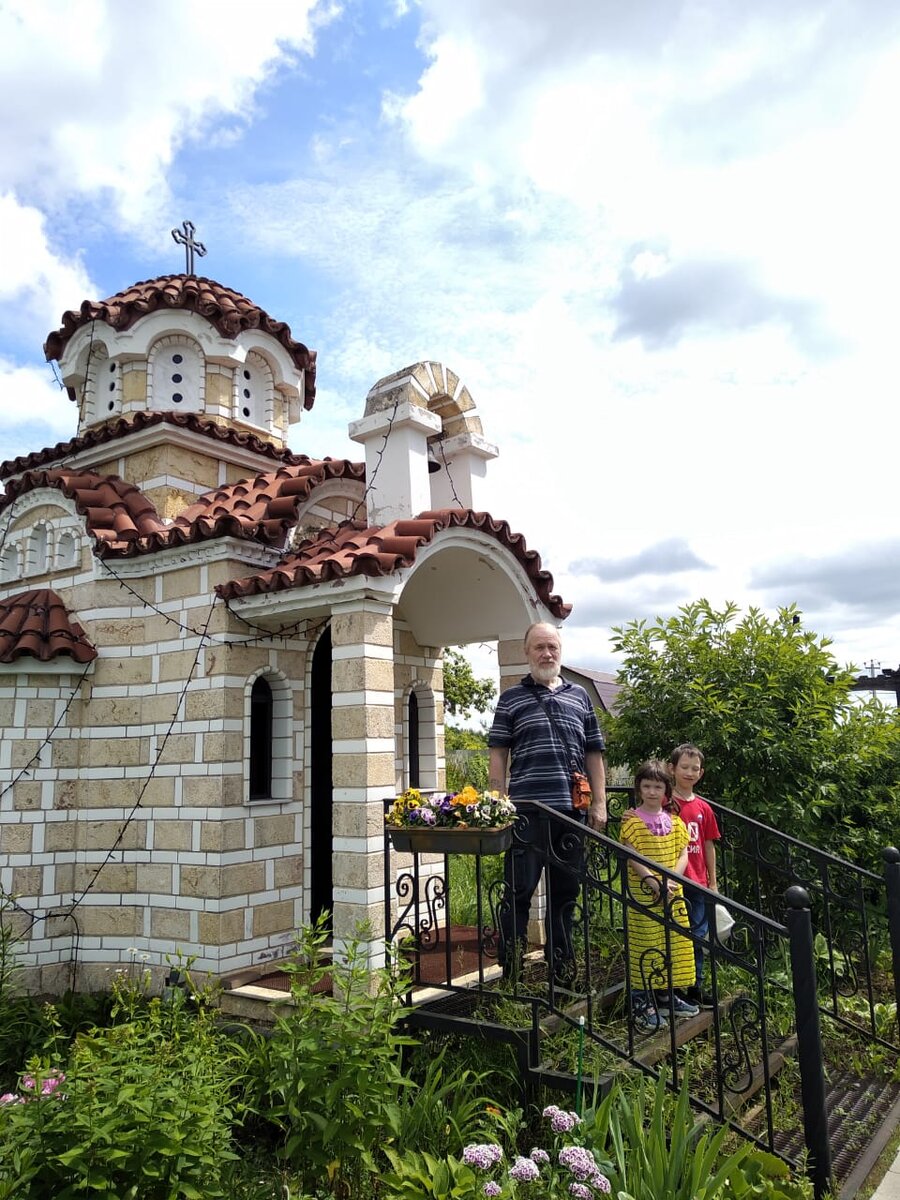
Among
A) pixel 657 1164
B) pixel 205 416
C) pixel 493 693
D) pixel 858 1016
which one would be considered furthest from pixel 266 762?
pixel 493 693

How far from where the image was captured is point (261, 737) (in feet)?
21.4

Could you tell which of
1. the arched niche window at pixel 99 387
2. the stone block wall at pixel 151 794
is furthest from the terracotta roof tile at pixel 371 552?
the arched niche window at pixel 99 387

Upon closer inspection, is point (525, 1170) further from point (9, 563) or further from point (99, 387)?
point (99, 387)

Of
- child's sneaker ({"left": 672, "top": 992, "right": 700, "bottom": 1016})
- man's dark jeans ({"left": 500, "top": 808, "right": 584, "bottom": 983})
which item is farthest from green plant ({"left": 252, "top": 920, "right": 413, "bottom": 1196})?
child's sneaker ({"left": 672, "top": 992, "right": 700, "bottom": 1016})

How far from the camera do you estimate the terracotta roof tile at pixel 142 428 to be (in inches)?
287

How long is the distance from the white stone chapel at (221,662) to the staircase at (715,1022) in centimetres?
84

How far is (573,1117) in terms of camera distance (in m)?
3.41

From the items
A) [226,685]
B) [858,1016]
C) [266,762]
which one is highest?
[226,685]

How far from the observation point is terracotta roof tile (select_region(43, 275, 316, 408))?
8023mm

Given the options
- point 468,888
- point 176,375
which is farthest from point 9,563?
point 468,888

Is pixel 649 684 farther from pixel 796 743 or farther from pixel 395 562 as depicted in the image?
pixel 395 562

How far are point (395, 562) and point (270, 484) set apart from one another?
2.28 meters

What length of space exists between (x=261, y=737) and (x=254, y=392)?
3.84m

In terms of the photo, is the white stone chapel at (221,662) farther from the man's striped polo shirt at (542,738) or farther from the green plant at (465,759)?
the green plant at (465,759)
